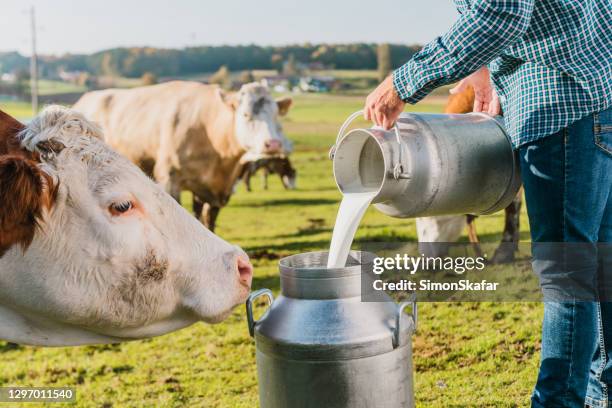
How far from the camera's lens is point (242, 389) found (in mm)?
3637

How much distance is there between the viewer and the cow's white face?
7902 mm

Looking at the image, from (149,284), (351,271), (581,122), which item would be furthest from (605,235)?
(149,284)

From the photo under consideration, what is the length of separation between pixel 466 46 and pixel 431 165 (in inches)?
17.5

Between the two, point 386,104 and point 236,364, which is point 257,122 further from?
point 386,104

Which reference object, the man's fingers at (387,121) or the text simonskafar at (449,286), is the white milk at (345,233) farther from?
the text simonskafar at (449,286)

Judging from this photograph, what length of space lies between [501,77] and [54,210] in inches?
61.2

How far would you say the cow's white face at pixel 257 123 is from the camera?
7902mm

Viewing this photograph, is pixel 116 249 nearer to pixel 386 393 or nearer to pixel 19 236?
pixel 19 236

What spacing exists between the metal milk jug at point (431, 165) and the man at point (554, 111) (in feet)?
0.45

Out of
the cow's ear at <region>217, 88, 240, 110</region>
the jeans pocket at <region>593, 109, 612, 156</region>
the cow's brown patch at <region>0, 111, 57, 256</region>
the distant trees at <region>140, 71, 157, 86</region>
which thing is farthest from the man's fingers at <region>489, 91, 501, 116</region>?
the distant trees at <region>140, 71, 157, 86</region>

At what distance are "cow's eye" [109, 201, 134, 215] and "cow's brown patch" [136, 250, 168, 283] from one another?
0.47ft

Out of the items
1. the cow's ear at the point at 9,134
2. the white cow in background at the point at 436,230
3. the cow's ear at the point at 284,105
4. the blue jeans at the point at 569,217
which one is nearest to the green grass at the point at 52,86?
the cow's ear at the point at 284,105

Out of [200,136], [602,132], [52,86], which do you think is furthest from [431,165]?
[52,86]

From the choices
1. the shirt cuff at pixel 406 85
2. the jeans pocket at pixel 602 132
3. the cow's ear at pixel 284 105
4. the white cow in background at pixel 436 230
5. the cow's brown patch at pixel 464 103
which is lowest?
the white cow in background at pixel 436 230
